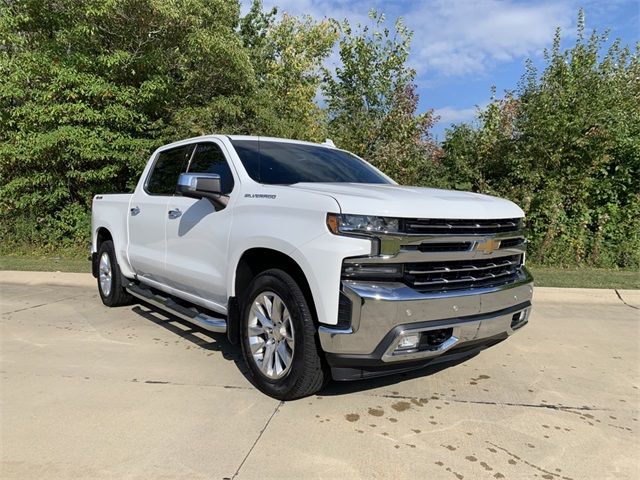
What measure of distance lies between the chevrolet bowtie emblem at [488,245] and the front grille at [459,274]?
0.08 meters

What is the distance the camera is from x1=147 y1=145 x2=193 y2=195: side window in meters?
5.09

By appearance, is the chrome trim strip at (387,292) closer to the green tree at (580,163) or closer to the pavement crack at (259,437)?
the pavement crack at (259,437)

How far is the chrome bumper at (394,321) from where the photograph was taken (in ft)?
9.96

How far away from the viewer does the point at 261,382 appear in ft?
12.2

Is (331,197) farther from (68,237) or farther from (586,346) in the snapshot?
(68,237)

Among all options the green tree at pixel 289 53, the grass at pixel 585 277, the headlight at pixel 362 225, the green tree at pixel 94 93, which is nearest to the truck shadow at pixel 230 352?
the headlight at pixel 362 225

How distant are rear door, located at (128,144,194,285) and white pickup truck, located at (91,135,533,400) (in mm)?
271

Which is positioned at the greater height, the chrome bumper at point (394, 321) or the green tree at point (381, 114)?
the green tree at point (381, 114)

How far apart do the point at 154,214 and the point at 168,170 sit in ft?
1.61

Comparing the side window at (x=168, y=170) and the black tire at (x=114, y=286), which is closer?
the side window at (x=168, y=170)

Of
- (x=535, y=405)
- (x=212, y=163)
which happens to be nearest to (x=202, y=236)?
(x=212, y=163)

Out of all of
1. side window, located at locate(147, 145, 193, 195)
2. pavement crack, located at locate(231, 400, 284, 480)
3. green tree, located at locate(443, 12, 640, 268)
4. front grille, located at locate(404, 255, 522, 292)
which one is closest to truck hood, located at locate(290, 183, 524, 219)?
front grille, located at locate(404, 255, 522, 292)

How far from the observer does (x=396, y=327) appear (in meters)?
3.06

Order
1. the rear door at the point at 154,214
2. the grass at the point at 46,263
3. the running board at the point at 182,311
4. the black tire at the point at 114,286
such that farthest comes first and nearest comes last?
the grass at the point at 46,263 → the black tire at the point at 114,286 → the rear door at the point at 154,214 → the running board at the point at 182,311
